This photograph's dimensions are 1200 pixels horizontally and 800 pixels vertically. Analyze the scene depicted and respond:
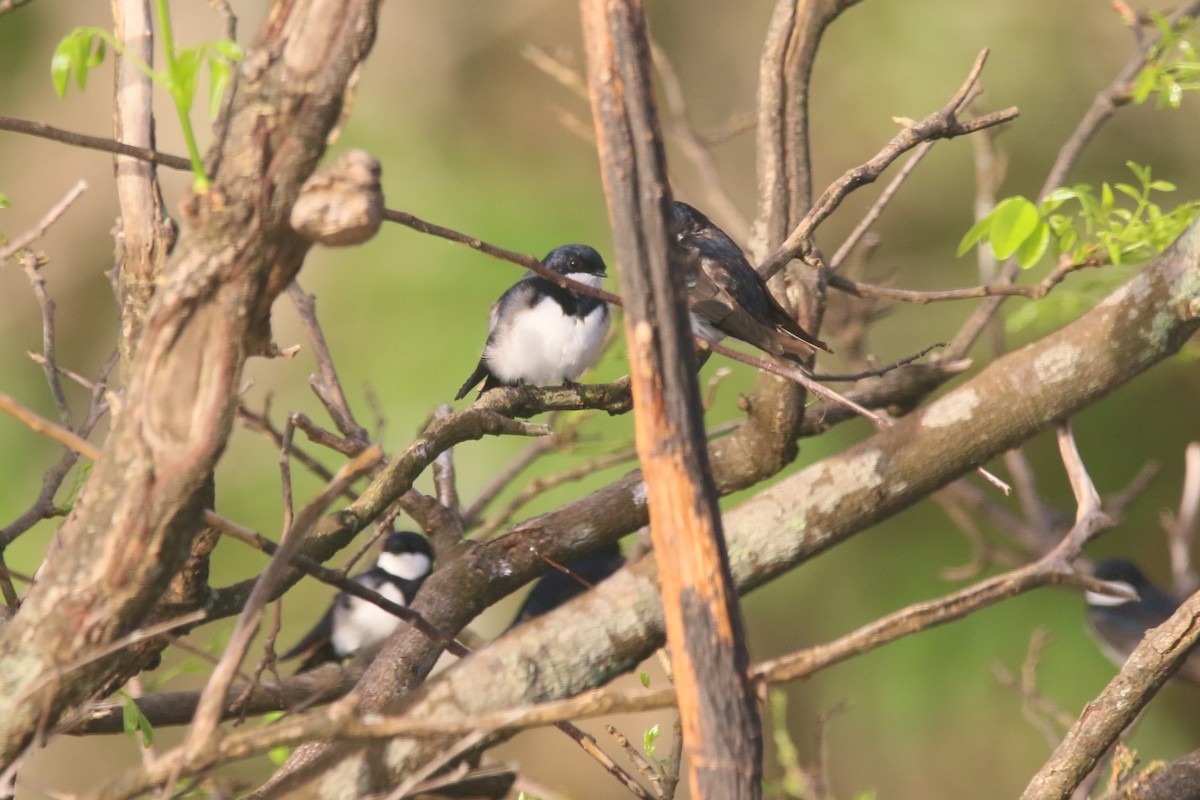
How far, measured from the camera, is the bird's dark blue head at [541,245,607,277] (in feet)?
12.2

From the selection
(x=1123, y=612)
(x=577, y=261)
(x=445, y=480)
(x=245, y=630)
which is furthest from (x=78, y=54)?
(x=1123, y=612)

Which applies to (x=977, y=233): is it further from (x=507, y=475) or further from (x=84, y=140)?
(x=507, y=475)

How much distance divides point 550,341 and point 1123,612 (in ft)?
12.1

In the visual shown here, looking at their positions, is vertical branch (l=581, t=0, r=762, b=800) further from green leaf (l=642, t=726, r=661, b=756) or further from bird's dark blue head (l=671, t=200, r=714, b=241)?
bird's dark blue head (l=671, t=200, r=714, b=241)

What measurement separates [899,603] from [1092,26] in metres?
2.92

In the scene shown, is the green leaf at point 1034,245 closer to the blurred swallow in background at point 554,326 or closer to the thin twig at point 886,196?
the thin twig at point 886,196

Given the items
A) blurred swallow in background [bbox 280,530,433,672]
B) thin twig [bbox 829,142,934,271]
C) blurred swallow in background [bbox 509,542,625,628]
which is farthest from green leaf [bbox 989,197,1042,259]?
blurred swallow in background [bbox 280,530,433,672]

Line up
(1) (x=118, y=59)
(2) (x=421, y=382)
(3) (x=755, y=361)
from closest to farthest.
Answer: (3) (x=755, y=361) < (1) (x=118, y=59) < (2) (x=421, y=382)

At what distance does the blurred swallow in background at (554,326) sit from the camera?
3.73 m

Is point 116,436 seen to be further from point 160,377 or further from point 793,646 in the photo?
point 793,646

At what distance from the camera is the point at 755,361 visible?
202 centimetres

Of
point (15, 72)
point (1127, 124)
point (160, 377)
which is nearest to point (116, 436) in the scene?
point (160, 377)

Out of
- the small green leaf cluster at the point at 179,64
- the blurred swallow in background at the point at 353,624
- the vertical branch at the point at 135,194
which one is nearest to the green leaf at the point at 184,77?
the small green leaf cluster at the point at 179,64

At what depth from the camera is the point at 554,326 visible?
3730 millimetres
